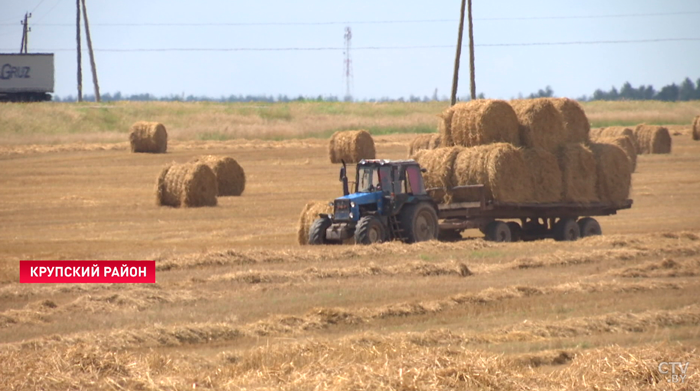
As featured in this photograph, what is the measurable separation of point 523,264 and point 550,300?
3.13m

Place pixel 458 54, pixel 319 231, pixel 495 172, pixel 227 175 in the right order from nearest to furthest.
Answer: pixel 319 231 → pixel 495 172 → pixel 227 175 → pixel 458 54

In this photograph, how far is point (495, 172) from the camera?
723 inches

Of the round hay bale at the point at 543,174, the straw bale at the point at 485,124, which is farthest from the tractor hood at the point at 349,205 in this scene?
the round hay bale at the point at 543,174

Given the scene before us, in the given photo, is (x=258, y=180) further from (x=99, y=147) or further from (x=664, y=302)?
(x=664, y=302)

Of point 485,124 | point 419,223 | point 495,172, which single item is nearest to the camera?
point 419,223

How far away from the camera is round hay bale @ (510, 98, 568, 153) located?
19562mm

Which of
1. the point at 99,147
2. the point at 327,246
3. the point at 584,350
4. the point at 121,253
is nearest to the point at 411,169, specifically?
the point at 327,246

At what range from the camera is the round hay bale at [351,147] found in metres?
40.3

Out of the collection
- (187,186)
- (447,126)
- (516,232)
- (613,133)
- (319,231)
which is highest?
(447,126)

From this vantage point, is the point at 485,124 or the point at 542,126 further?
the point at 542,126

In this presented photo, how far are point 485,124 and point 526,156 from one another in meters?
1.13

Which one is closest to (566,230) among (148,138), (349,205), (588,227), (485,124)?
(588,227)

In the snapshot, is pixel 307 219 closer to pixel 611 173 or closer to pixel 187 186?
pixel 611 173

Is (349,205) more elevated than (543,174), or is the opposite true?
(543,174)
